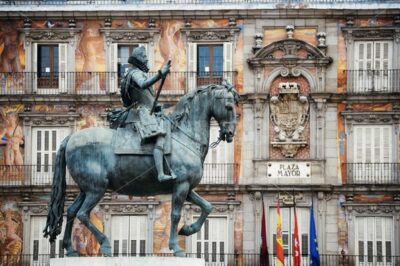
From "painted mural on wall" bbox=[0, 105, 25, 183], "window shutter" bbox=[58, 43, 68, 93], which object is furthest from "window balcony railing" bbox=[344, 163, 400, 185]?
"painted mural on wall" bbox=[0, 105, 25, 183]

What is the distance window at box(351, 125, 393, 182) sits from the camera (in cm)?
4831

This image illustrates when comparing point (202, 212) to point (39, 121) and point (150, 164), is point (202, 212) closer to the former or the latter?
point (150, 164)

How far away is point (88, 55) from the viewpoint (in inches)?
1950

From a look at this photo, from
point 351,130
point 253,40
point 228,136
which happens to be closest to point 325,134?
point 351,130

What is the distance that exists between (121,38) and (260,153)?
6.76 metres

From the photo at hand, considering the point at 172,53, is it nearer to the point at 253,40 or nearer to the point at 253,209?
the point at 253,40

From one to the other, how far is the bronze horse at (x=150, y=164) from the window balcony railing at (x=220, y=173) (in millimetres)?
26352

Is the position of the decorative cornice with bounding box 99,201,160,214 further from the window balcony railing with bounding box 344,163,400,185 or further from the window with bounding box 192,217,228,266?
the window balcony railing with bounding box 344,163,400,185

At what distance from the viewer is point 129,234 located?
48.3 m

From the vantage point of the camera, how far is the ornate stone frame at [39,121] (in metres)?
49.2

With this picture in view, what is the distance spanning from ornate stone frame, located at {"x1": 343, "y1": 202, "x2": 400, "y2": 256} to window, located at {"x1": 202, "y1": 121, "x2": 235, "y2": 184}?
176 inches

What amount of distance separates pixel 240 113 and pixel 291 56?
112 inches

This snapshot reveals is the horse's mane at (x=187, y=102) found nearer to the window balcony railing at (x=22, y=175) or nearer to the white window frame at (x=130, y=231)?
the white window frame at (x=130, y=231)

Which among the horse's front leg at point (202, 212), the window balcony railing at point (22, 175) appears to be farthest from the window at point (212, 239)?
the horse's front leg at point (202, 212)
